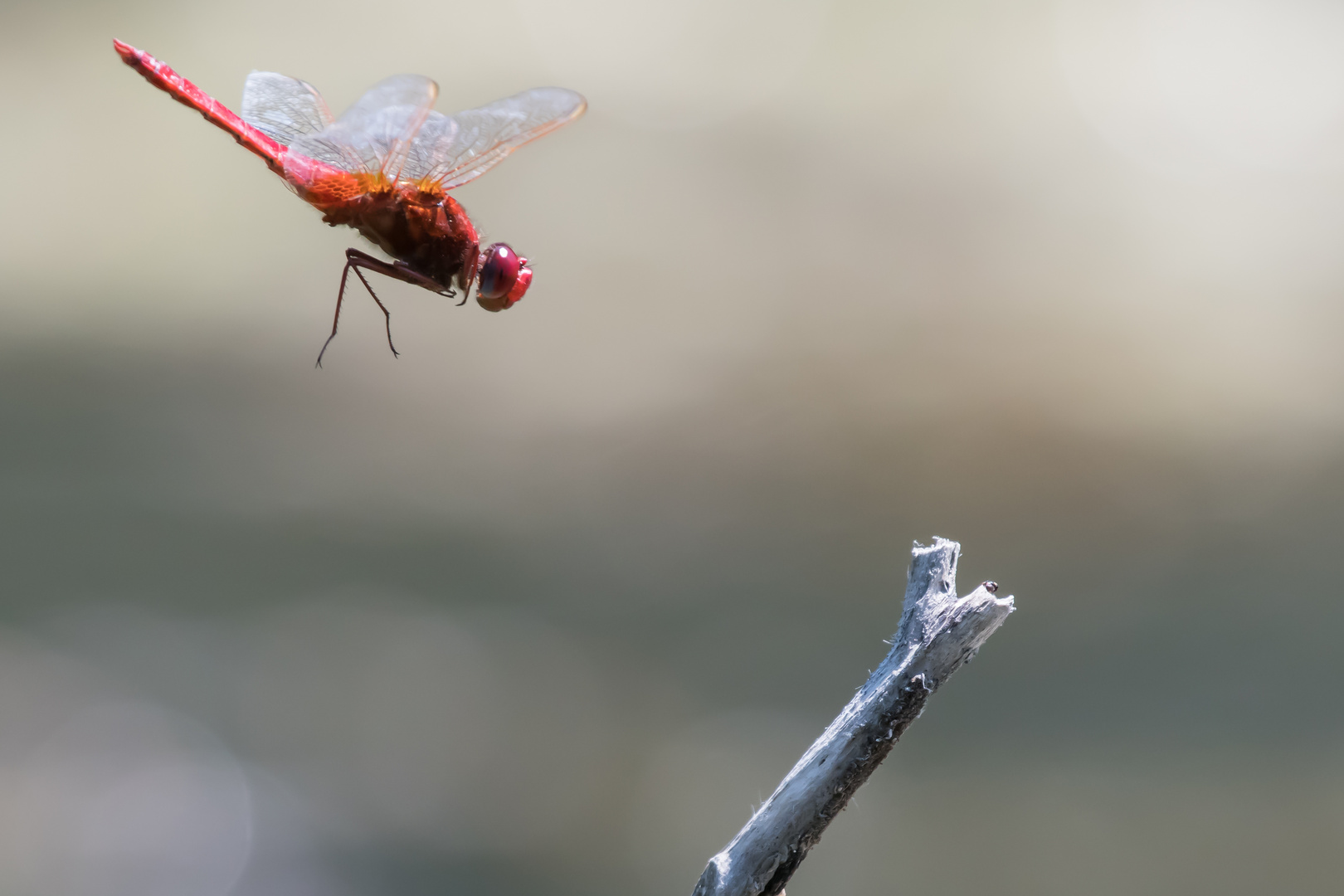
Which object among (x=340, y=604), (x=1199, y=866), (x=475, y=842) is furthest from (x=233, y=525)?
(x=1199, y=866)

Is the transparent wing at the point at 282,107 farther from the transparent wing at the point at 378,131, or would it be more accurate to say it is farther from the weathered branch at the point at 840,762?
the weathered branch at the point at 840,762

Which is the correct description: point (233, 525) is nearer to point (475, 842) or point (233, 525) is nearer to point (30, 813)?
point (30, 813)

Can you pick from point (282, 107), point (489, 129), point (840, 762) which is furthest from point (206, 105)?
point (840, 762)

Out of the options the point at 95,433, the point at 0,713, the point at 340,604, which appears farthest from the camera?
the point at 95,433

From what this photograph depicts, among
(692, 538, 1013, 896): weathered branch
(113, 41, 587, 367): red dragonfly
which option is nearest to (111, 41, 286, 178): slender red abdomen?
(113, 41, 587, 367): red dragonfly

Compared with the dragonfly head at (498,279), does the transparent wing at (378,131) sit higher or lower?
higher

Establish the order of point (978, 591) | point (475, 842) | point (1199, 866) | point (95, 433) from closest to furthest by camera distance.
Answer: point (978, 591) → point (1199, 866) → point (475, 842) → point (95, 433)

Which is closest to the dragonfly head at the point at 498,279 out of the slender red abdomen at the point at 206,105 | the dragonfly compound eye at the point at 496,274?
the dragonfly compound eye at the point at 496,274
